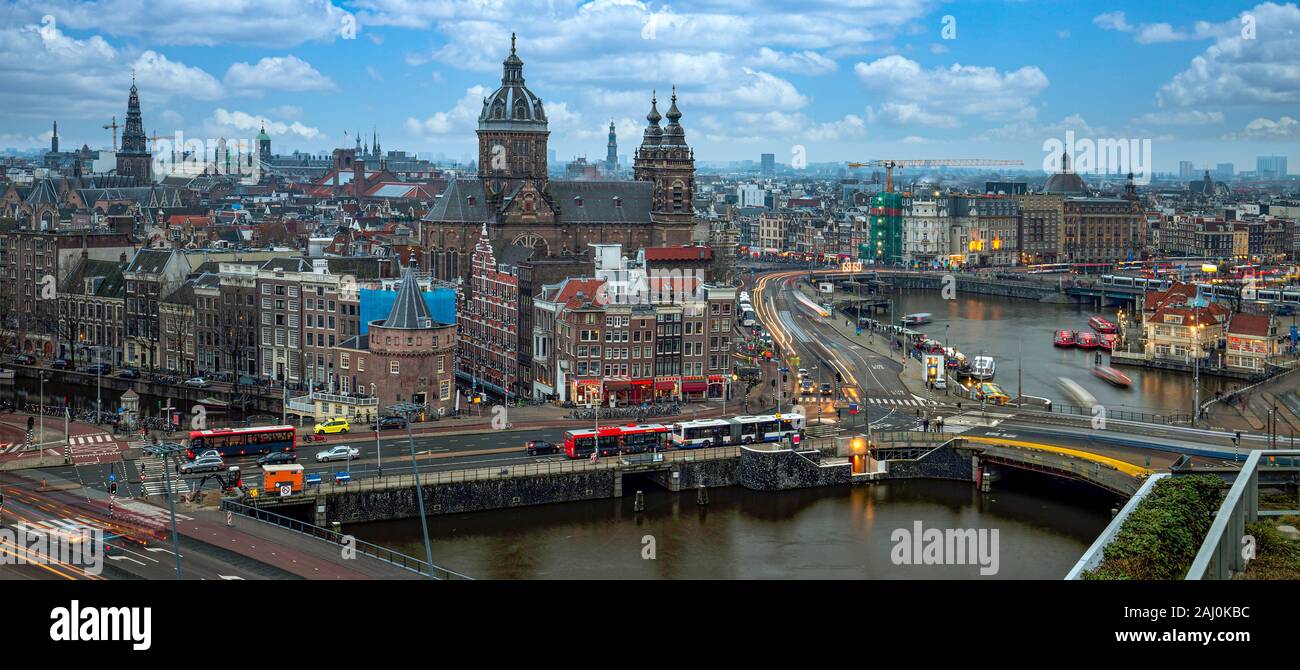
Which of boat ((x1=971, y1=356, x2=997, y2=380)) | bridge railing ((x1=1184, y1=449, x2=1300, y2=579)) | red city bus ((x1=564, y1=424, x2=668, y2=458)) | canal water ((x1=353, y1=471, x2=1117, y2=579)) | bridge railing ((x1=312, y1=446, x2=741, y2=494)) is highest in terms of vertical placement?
bridge railing ((x1=1184, y1=449, x2=1300, y2=579))

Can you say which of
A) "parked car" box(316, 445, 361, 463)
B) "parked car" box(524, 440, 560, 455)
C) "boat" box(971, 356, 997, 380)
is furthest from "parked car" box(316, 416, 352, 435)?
"boat" box(971, 356, 997, 380)

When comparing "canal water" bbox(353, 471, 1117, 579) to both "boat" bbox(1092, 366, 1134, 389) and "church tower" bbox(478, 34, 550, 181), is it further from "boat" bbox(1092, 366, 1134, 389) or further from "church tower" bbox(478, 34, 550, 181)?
"church tower" bbox(478, 34, 550, 181)

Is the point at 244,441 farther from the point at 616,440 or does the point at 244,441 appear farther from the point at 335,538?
the point at 616,440

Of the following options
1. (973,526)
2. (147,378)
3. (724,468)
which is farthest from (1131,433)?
(147,378)

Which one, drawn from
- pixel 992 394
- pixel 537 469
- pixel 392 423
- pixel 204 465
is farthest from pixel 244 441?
pixel 992 394

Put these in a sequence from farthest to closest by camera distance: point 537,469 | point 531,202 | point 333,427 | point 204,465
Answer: point 531,202 < point 333,427 < point 537,469 < point 204,465
